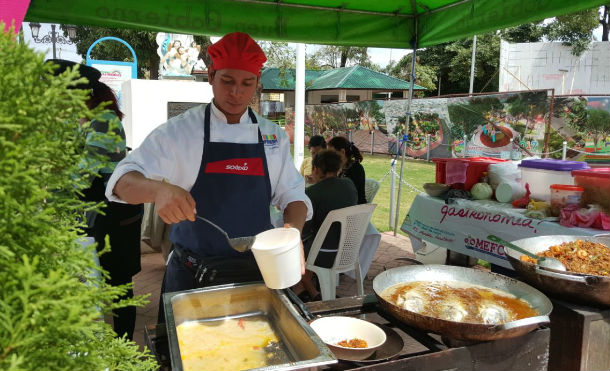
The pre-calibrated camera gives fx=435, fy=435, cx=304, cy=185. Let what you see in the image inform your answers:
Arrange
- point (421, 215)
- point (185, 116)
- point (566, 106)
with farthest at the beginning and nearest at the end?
point (566, 106), point (421, 215), point (185, 116)

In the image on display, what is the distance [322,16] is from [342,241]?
1.82 meters

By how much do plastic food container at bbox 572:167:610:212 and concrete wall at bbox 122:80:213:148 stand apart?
4.56 meters

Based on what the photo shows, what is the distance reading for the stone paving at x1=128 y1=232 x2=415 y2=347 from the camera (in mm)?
3432

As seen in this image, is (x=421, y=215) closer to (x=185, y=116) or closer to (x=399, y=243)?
(x=399, y=243)

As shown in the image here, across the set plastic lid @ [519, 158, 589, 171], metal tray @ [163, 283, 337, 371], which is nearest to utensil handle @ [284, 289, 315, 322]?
metal tray @ [163, 283, 337, 371]

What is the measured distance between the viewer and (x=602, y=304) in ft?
4.52

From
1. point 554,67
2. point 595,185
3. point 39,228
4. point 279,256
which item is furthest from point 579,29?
point 39,228

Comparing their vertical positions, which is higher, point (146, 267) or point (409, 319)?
point (409, 319)

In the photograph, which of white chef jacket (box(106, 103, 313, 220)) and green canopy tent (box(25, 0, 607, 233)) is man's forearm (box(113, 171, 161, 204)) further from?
green canopy tent (box(25, 0, 607, 233))

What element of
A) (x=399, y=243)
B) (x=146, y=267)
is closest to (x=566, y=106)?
(x=399, y=243)

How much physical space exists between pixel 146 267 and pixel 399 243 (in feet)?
10.1

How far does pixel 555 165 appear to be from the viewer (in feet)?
10.00

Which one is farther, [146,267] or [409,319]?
[146,267]

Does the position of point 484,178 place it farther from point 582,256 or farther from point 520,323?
point 520,323
